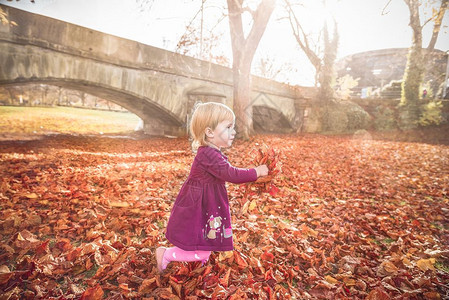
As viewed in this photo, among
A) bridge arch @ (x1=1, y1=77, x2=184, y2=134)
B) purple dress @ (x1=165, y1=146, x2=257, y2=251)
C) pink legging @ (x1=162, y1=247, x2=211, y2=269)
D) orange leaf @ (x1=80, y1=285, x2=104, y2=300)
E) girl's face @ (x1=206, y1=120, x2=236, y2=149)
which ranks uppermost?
bridge arch @ (x1=1, y1=77, x2=184, y2=134)

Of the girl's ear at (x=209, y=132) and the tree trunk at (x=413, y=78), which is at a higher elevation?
the tree trunk at (x=413, y=78)

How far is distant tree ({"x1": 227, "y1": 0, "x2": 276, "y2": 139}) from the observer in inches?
332

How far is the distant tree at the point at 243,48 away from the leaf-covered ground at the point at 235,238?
15.7 feet

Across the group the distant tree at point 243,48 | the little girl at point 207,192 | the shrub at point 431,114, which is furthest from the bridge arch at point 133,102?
the shrub at point 431,114

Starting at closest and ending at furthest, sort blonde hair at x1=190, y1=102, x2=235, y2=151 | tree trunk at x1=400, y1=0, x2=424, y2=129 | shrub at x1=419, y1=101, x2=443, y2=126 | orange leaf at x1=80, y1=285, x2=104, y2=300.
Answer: orange leaf at x1=80, y1=285, x2=104, y2=300
blonde hair at x1=190, y1=102, x2=235, y2=151
shrub at x1=419, y1=101, x2=443, y2=126
tree trunk at x1=400, y1=0, x2=424, y2=129

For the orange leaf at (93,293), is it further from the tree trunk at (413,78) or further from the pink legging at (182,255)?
the tree trunk at (413,78)

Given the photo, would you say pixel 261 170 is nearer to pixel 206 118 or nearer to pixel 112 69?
pixel 206 118

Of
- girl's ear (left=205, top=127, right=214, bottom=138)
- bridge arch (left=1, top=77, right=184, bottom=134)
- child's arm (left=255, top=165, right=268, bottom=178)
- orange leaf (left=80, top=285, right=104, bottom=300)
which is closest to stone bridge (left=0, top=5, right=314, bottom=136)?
bridge arch (left=1, top=77, right=184, bottom=134)

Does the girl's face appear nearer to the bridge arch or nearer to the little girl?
the little girl

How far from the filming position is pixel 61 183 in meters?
3.86

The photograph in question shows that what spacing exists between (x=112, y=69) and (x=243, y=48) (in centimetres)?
481

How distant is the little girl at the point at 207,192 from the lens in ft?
5.78

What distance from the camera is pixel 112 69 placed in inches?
A: 303

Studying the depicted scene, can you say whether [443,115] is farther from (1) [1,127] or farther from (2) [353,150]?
(1) [1,127]
